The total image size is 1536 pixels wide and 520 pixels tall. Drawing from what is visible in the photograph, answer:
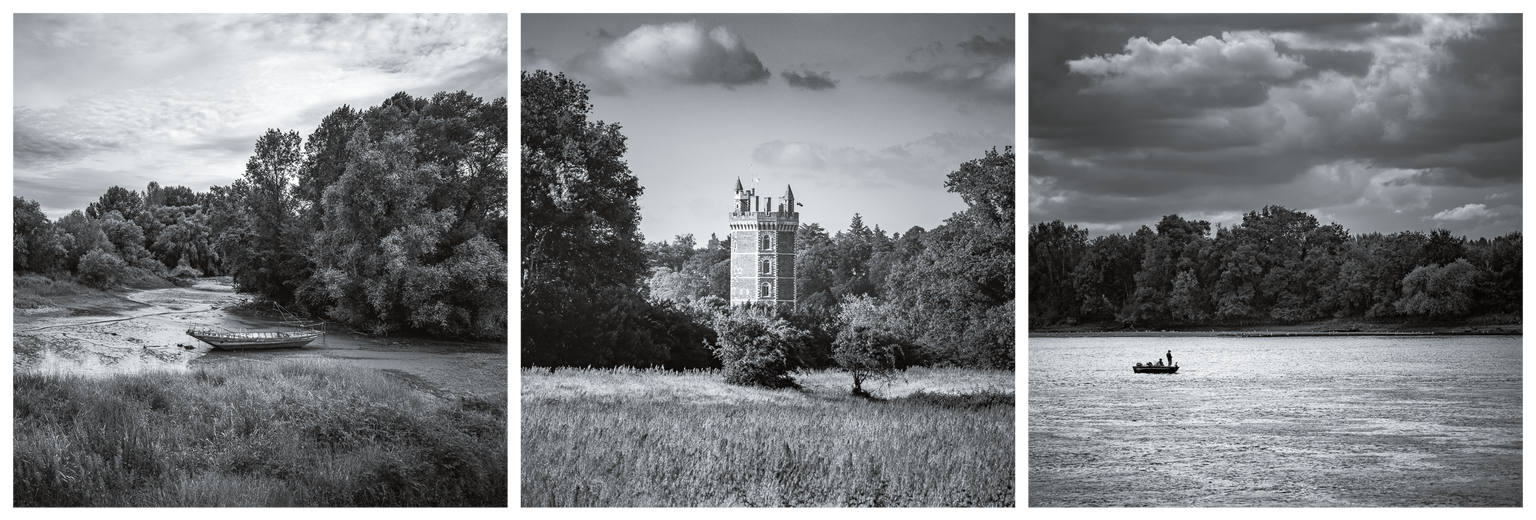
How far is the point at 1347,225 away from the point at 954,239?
10.7m

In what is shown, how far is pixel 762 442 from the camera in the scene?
755 centimetres

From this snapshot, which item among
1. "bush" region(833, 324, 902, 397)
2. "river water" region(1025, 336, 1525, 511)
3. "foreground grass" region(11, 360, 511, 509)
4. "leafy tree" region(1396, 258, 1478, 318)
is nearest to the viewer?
"foreground grass" region(11, 360, 511, 509)

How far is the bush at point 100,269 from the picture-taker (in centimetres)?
781

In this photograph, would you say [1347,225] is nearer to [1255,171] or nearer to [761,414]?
[1255,171]

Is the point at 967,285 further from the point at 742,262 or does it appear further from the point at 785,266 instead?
the point at 742,262

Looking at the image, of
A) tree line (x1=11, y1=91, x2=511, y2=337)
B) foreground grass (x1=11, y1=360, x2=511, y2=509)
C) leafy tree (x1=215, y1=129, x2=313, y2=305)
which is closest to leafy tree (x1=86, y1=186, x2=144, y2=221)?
tree line (x1=11, y1=91, x2=511, y2=337)

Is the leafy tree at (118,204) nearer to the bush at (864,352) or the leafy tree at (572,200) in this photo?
the leafy tree at (572,200)

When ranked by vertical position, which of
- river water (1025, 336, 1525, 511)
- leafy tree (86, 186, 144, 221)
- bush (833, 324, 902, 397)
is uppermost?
leafy tree (86, 186, 144, 221)

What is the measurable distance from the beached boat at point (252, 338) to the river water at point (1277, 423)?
6.47 meters

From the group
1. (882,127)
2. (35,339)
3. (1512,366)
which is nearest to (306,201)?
(35,339)

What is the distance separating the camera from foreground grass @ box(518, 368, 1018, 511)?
7324 mm

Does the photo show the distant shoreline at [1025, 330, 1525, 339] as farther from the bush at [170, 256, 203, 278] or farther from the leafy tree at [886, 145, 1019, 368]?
the bush at [170, 256, 203, 278]

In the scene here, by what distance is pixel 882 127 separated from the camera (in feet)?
24.9

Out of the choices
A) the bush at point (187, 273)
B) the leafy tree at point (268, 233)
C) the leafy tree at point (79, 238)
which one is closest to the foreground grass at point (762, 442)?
the leafy tree at point (268, 233)
